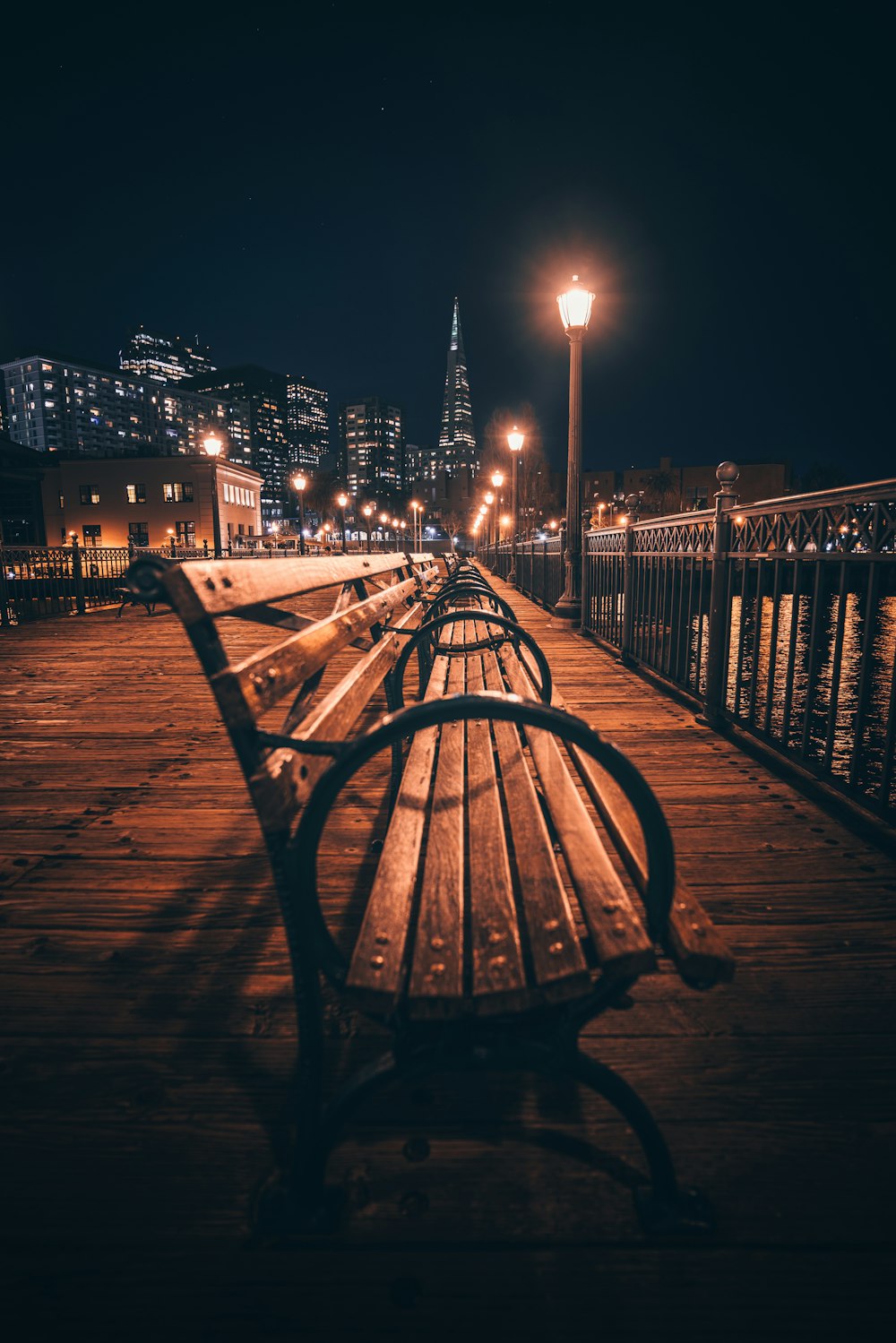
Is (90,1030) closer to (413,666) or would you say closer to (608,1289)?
(608,1289)

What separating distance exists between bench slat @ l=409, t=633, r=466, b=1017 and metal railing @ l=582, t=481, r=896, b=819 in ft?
3.06

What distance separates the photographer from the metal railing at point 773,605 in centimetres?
277

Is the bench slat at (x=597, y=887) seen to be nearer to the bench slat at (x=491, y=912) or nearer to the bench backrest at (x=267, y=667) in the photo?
the bench slat at (x=491, y=912)

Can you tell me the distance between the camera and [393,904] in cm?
146

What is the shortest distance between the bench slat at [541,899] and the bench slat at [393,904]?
257mm

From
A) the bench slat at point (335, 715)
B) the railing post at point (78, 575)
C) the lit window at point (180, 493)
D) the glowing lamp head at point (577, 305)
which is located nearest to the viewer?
the bench slat at point (335, 715)

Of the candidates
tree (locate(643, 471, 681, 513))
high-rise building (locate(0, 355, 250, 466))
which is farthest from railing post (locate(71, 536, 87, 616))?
high-rise building (locate(0, 355, 250, 466))

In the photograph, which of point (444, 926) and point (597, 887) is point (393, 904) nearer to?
point (444, 926)

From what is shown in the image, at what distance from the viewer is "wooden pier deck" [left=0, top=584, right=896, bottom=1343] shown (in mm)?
1179

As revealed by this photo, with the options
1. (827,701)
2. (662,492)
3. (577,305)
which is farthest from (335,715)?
(662,492)

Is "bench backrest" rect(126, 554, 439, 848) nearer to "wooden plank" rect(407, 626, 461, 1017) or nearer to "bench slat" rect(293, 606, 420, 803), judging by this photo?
"bench slat" rect(293, 606, 420, 803)

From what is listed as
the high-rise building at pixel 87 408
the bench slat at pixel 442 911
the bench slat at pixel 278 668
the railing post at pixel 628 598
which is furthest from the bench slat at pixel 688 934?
the high-rise building at pixel 87 408

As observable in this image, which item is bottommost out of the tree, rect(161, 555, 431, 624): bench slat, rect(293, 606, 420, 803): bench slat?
rect(293, 606, 420, 803): bench slat

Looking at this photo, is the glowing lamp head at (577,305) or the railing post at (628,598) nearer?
the railing post at (628,598)
